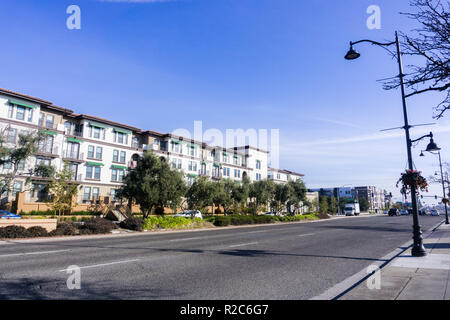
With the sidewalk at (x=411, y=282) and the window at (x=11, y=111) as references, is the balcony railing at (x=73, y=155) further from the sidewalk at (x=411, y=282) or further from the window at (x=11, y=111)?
A: the sidewalk at (x=411, y=282)

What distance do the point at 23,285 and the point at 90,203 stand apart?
37455mm

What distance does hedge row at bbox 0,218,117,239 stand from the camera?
700 inches

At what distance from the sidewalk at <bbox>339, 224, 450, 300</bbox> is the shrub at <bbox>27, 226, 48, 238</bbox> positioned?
19.1 m

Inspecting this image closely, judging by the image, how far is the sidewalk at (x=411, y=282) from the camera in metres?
5.66

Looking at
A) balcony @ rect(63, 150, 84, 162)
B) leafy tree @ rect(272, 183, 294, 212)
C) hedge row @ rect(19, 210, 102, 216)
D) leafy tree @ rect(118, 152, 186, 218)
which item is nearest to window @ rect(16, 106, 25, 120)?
balcony @ rect(63, 150, 84, 162)

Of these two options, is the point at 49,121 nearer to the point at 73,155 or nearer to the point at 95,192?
the point at 73,155

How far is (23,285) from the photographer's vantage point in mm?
6496

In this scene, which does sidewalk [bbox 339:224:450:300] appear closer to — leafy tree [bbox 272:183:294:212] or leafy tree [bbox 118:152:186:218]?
leafy tree [bbox 118:152:186:218]

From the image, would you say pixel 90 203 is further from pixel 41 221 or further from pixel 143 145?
pixel 41 221

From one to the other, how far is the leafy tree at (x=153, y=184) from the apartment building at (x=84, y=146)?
9.49ft

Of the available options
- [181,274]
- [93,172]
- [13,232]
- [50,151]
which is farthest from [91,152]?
[181,274]

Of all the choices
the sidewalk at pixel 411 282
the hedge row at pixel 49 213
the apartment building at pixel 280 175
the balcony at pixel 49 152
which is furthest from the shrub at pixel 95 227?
the apartment building at pixel 280 175

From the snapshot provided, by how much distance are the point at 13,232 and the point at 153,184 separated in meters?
11.8

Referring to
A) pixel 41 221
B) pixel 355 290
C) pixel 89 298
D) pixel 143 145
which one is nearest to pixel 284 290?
pixel 355 290
